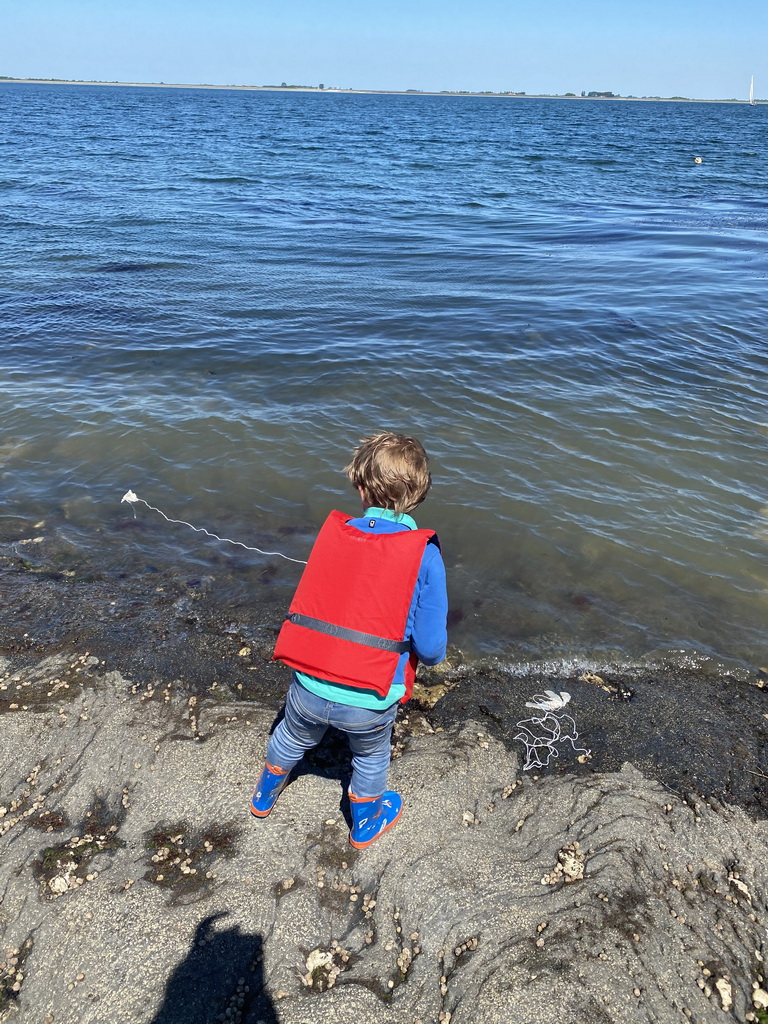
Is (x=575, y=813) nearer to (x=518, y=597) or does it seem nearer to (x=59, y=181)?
(x=518, y=597)

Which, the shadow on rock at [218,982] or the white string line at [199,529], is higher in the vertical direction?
the white string line at [199,529]

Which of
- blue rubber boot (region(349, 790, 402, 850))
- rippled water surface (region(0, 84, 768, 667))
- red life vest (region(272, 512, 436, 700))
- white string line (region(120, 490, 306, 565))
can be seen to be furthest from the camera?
white string line (region(120, 490, 306, 565))

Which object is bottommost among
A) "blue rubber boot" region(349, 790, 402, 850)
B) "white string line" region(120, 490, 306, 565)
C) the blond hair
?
"blue rubber boot" region(349, 790, 402, 850)

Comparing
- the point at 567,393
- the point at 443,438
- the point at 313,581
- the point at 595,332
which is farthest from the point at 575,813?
the point at 595,332

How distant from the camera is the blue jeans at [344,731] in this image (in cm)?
313

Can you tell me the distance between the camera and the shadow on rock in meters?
2.74

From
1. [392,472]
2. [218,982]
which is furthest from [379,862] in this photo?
[392,472]

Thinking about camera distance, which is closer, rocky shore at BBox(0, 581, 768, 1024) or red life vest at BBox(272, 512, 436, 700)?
rocky shore at BBox(0, 581, 768, 1024)

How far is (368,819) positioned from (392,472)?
1.90 metres

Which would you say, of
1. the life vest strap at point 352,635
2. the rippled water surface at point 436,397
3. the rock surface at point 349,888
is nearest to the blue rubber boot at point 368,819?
the rock surface at point 349,888

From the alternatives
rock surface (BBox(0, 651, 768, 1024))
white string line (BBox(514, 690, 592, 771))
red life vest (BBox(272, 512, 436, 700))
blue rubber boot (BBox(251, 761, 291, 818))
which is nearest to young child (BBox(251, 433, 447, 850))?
red life vest (BBox(272, 512, 436, 700))

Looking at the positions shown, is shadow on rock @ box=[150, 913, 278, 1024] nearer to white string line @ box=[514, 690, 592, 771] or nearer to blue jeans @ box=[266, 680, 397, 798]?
blue jeans @ box=[266, 680, 397, 798]

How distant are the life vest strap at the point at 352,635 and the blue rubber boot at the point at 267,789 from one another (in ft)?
3.11

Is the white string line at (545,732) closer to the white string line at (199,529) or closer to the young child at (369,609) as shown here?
the young child at (369,609)
